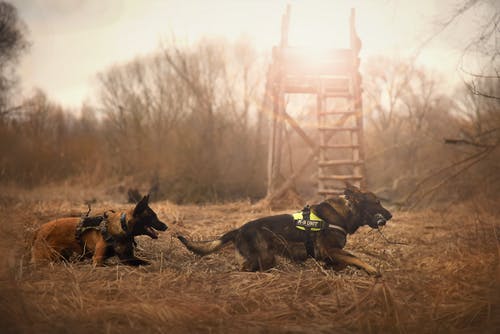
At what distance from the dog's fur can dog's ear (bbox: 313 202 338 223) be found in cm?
177

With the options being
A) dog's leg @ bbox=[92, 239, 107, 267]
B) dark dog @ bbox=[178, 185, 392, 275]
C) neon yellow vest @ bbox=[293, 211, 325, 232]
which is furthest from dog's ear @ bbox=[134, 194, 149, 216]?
neon yellow vest @ bbox=[293, 211, 325, 232]

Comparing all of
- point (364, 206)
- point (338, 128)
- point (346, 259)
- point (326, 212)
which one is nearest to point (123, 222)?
point (326, 212)

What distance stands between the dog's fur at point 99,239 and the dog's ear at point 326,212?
5.82ft

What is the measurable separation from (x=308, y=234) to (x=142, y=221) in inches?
72.0

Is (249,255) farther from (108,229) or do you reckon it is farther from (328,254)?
(108,229)

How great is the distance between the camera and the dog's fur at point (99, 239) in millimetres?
3859

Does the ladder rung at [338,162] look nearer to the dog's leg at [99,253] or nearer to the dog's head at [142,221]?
the dog's head at [142,221]

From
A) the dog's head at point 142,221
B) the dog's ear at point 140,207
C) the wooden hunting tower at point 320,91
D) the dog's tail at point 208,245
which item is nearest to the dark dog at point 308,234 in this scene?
the dog's tail at point 208,245

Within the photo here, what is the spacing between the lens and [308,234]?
393cm

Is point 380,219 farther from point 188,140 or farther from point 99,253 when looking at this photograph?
point 188,140

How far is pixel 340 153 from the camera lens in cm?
1748

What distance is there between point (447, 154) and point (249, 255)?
1200cm

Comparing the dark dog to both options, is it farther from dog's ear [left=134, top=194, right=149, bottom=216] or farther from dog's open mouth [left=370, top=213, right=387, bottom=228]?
dog's ear [left=134, top=194, right=149, bottom=216]

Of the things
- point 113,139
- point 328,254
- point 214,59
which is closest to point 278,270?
point 328,254
